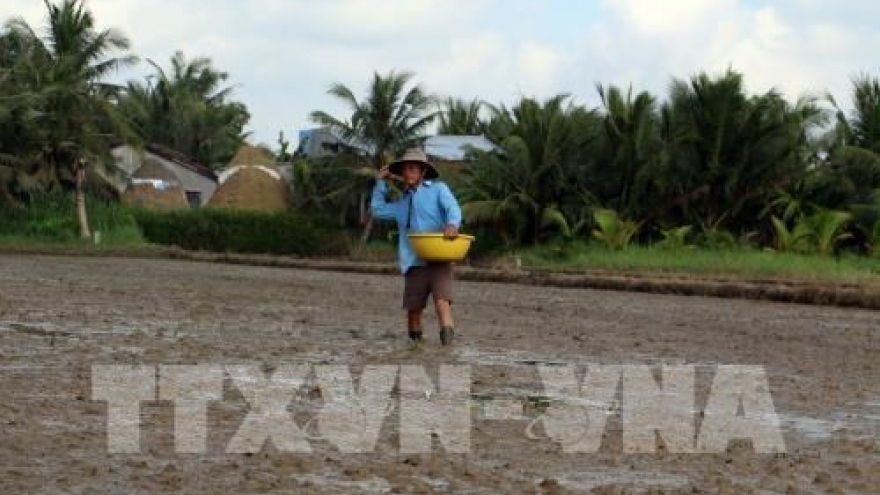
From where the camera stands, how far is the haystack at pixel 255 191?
134 ft

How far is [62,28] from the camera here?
3544 cm

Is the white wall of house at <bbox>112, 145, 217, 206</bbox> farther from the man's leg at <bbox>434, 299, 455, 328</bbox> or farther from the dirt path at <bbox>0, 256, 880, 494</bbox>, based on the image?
the man's leg at <bbox>434, 299, 455, 328</bbox>

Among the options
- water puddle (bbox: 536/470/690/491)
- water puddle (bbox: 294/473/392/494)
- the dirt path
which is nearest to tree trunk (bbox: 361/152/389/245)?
the dirt path

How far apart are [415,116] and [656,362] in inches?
1151

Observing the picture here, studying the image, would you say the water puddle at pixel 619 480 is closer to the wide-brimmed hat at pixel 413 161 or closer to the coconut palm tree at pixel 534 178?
the wide-brimmed hat at pixel 413 161

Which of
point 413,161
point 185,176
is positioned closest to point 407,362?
point 413,161

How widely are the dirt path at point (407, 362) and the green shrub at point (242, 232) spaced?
18.1 meters

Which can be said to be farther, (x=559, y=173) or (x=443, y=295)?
(x=559, y=173)

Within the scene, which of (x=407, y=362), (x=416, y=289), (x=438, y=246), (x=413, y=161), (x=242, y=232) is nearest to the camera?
(x=407, y=362)

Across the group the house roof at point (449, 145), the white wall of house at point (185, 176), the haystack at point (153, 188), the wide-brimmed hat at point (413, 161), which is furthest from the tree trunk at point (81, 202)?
the wide-brimmed hat at point (413, 161)

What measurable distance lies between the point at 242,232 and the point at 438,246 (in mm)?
28581

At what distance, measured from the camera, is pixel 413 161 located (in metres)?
8.82

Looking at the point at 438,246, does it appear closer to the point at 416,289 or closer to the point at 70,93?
the point at 416,289

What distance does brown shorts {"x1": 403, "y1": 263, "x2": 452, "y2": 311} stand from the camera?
29.1ft
